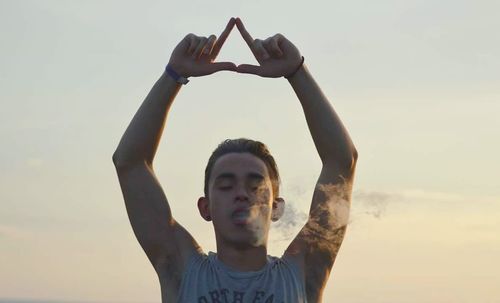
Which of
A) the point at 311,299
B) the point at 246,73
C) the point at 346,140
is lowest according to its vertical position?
the point at 311,299

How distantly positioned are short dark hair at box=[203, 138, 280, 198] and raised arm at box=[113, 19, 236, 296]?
0.44 metres

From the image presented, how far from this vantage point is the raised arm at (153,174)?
6652 millimetres

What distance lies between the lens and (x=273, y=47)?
688cm

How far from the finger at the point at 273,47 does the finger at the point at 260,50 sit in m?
0.04

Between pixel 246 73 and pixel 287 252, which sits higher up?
pixel 246 73

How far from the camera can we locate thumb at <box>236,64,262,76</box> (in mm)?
6711

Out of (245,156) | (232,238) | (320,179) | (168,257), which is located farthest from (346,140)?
(168,257)

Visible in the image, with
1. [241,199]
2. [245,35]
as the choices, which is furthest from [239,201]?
[245,35]

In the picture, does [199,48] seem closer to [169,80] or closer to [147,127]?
[169,80]

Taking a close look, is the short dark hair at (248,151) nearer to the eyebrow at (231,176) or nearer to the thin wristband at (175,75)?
the eyebrow at (231,176)

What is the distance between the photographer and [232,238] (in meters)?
6.36

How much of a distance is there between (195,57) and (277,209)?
4.68 feet

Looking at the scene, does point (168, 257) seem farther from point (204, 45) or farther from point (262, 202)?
point (204, 45)

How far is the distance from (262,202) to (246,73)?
109cm
